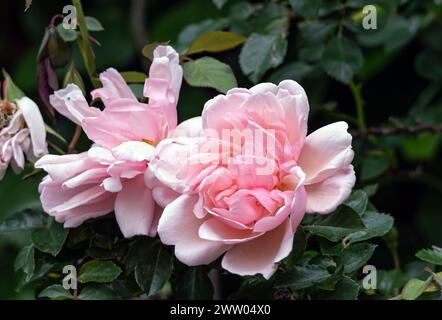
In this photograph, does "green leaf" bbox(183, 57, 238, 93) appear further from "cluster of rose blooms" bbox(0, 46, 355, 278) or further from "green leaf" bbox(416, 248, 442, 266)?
"green leaf" bbox(416, 248, 442, 266)

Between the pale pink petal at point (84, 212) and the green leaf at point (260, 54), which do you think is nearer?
the pale pink petal at point (84, 212)

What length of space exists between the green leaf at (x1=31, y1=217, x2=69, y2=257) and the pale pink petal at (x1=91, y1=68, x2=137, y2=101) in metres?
0.10

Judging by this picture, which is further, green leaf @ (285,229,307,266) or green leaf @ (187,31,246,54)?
green leaf @ (187,31,246,54)

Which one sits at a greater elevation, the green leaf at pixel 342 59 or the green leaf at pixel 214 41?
the green leaf at pixel 214 41

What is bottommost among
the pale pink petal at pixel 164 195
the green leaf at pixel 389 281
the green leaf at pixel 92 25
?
the green leaf at pixel 389 281

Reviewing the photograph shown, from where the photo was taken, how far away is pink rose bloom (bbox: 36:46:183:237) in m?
0.52

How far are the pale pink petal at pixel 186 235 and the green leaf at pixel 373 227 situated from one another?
11cm

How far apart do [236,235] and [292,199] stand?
1.7 inches

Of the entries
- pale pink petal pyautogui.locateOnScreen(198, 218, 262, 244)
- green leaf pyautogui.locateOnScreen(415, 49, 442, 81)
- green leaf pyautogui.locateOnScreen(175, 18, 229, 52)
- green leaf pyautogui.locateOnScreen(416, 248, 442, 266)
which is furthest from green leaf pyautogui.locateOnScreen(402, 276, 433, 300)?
green leaf pyautogui.locateOnScreen(415, 49, 442, 81)

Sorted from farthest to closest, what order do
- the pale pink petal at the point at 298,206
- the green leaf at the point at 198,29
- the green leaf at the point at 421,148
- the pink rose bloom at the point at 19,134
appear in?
the green leaf at the point at 421,148 → the green leaf at the point at 198,29 → the pink rose bloom at the point at 19,134 → the pale pink petal at the point at 298,206

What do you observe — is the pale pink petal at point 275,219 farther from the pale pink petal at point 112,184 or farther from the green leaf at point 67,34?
the green leaf at point 67,34

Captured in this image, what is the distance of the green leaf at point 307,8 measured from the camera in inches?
26.6

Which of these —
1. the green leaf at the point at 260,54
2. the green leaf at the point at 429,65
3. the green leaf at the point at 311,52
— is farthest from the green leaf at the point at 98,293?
the green leaf at the point at 429,65

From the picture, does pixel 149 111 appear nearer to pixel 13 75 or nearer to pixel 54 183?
pixel 54 183
